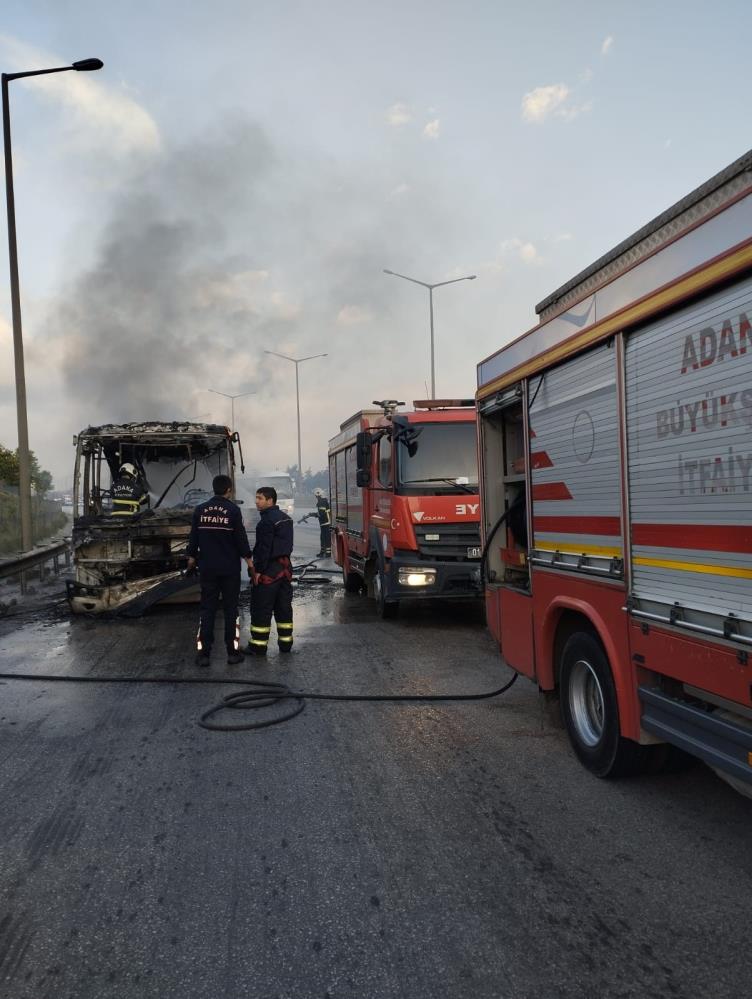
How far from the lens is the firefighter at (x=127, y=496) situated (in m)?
10.4

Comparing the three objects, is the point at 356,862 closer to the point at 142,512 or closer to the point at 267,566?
the point at 267,566

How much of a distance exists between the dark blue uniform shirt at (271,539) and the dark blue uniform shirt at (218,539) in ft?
0.50

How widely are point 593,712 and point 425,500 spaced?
4.36 meters

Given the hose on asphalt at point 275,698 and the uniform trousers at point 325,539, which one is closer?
the hose on asphalt at point 275,698

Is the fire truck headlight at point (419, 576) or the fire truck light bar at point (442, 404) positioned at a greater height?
the fire truck light bar at point (442, 404)

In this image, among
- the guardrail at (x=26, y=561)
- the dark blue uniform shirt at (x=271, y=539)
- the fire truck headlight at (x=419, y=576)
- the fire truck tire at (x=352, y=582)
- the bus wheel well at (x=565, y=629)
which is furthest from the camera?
the fire truck tire at (x=352, y=582)

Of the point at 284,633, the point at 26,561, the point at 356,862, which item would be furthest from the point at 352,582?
the point at 356,862

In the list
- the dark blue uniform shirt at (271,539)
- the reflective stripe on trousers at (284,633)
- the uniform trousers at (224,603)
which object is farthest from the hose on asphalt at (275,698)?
the dark blue uniform shirt at (271,539)

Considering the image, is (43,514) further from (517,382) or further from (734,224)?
(734,224)

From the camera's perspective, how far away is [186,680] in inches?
243

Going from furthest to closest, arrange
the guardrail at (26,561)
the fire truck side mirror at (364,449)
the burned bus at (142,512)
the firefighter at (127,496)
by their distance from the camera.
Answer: the firefighter at (127,496) → the guardrail at (26,561) → the burned bus at (142,512) → the fire truck side mirror at (364,449)

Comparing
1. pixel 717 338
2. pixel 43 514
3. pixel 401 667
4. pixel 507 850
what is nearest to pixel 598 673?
pixel 507 850

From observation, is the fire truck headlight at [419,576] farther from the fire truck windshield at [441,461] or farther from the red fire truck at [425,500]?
the fire truck windshield at [441,461]

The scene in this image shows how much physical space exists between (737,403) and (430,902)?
227 centimetres
